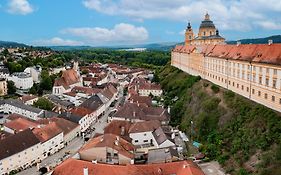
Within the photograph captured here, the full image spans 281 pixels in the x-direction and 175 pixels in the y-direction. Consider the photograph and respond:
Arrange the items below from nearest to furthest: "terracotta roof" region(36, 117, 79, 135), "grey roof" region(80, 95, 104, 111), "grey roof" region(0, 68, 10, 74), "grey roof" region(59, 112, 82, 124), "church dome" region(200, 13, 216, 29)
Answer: "terracotta roof" region(36, 117, 79, 135)
"grey roof" region(59, 112, 82, 124)
"grey roof" region(80, 95, 104, 111)
"grey roof" region(0, 68, 10, 74)
"church dome" region(200, 13, 216, 29)

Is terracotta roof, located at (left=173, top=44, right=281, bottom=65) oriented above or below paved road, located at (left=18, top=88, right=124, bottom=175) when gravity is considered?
above

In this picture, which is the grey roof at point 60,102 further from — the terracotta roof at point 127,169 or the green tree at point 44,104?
the terracotta roof at point 127,169

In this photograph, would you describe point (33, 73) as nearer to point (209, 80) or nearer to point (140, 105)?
point (140, 105)

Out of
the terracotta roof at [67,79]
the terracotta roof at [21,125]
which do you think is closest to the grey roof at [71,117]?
the terracotta roof at [21,125]

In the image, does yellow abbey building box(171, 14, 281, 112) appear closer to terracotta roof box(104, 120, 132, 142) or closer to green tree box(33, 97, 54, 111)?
terracotta roof box(104, 120, 132, 142)

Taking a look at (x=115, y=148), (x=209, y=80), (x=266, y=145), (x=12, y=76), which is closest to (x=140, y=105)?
(x=209, y=80)

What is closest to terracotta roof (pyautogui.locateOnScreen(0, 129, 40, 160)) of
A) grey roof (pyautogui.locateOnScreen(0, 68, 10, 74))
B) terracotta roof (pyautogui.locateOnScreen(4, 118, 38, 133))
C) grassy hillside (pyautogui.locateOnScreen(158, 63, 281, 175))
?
terracotta roof (pyautogui.locateOnScreen(4, 118, 38, 133))
